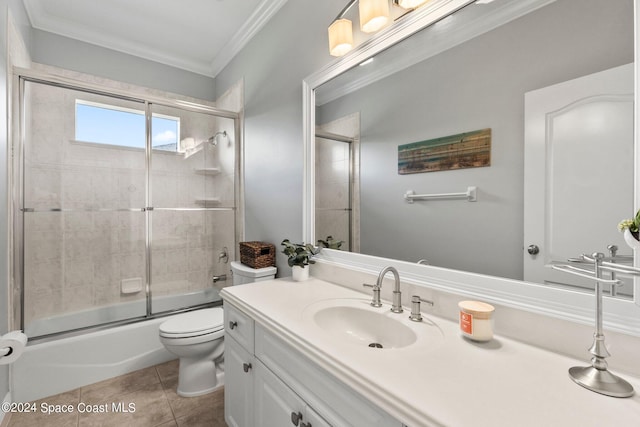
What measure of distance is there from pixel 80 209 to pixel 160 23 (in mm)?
1638

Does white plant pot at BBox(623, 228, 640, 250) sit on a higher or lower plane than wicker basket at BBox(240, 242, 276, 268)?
higher

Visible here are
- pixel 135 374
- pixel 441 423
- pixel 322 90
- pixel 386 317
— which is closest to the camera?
pixel 441 423

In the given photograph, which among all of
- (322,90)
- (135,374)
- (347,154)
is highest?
(322,90)

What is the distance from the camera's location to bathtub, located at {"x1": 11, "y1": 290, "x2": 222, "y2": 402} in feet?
5.66

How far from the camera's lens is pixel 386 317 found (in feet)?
3.44

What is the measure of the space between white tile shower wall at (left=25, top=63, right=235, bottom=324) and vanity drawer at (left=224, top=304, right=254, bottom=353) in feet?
4.46

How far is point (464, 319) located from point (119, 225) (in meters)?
2.70

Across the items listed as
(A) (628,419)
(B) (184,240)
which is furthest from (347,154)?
(B) (184,240)

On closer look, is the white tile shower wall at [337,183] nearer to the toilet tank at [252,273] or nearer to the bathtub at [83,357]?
the toilet tank at [252,273]

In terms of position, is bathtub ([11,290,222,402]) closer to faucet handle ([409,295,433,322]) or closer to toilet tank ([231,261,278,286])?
toilet tank ([231,261,278,286])

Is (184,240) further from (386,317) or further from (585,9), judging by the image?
(585,9)

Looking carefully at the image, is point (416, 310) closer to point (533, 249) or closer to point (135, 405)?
point (533, 249)

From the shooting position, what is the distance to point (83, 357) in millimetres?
1889

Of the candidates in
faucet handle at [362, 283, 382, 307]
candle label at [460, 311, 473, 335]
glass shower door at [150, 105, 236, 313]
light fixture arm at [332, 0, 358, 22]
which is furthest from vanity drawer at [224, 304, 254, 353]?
light fixture arm at [332, 0, 358, 22]
